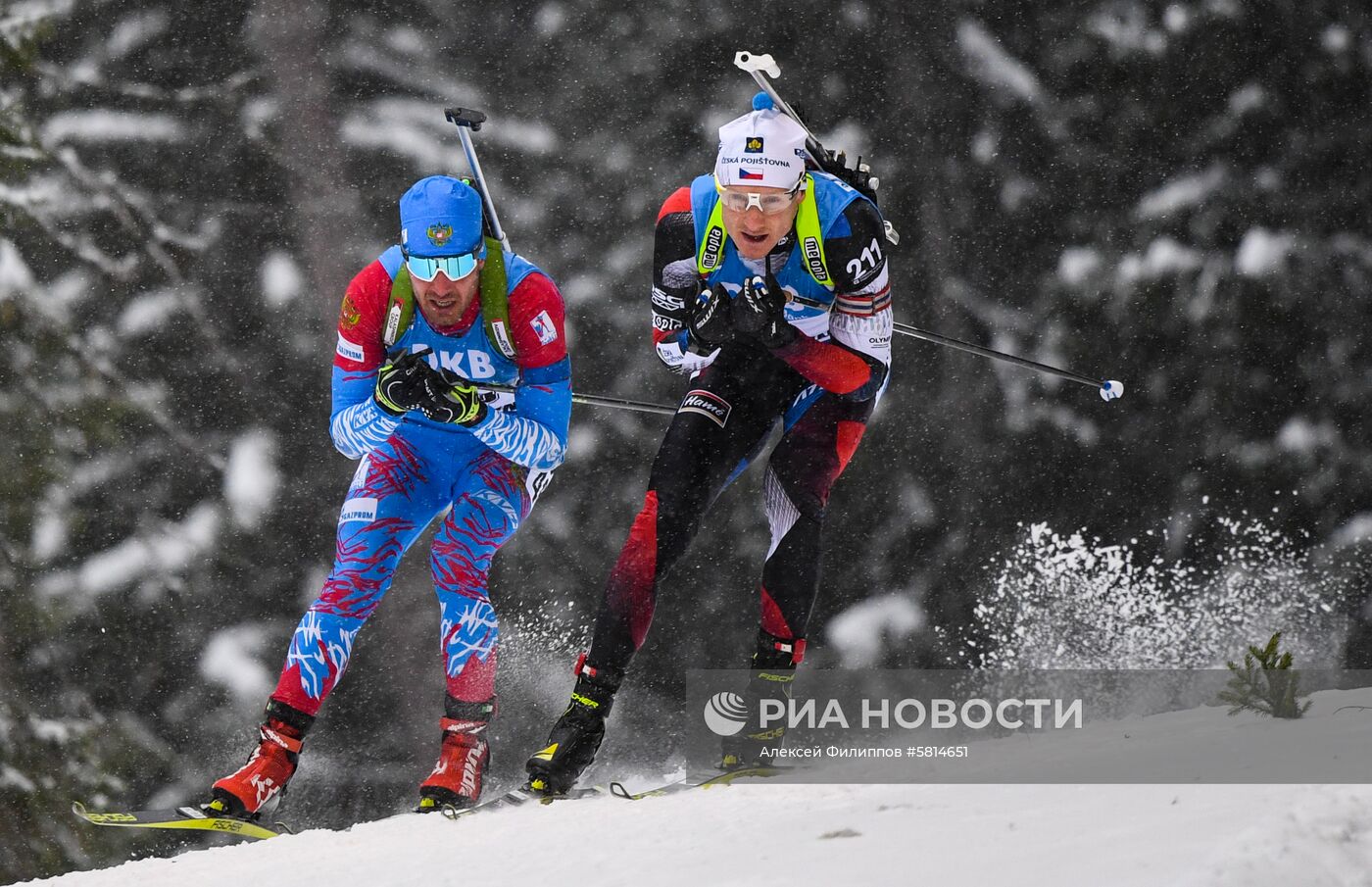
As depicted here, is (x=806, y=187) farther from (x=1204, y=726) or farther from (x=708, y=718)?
(x=1204, y=726)

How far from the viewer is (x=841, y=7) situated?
388 inches

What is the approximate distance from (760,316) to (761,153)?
503 mm

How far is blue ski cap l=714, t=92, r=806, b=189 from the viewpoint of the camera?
4242mm

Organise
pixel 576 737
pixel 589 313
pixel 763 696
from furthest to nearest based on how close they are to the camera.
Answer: pixel 589 313
pixel 763 696
pixel 576 737

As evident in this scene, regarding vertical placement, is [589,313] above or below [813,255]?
above

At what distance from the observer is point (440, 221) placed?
14.1ft

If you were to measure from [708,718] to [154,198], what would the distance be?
7.63m

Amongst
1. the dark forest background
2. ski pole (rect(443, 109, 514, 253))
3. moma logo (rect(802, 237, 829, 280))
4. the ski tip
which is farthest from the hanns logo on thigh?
the dark forest background

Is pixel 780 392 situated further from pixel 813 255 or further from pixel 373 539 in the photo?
pixel 373 539

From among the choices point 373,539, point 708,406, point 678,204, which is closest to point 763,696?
point 708,406

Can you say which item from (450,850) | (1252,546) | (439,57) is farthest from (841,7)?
(450,850)

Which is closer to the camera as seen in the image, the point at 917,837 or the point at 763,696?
the point at 917,837

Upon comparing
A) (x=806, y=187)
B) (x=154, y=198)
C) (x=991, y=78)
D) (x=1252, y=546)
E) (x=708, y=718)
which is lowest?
(x=708, y=718)

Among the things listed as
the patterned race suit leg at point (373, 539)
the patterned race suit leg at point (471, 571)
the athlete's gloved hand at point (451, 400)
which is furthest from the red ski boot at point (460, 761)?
the athlete's gloved hand at point (451, 400)
